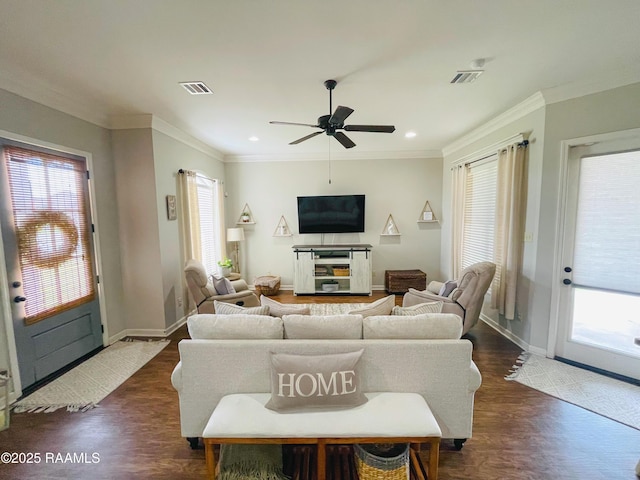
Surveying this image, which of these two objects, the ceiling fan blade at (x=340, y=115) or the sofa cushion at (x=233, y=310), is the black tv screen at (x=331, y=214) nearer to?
the ceiling fan blade at (x=340, y=115)

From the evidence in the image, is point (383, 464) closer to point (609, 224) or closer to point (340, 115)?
point (340, 115)

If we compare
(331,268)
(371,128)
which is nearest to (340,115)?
(371,128)

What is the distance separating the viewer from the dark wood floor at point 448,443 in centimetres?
170

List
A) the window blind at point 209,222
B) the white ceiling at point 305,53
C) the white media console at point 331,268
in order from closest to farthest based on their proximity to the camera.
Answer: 1. the white ceiling at point 305,53
2. the window blind at point 209,222
3. the white media console at point 331,268

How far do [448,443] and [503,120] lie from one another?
3715mm

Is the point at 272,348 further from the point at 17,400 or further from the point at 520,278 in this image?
the point at 520,278

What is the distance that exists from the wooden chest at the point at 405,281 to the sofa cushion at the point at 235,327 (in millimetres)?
3823

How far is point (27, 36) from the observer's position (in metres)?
1.86

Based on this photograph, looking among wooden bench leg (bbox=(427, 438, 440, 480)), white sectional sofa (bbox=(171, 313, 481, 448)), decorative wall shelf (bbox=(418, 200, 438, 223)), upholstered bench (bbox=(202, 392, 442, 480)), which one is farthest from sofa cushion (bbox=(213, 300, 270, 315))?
decorative wall shelf (bbox=(418, 200, 438, 223))

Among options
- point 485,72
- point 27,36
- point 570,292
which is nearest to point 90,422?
point 27,36

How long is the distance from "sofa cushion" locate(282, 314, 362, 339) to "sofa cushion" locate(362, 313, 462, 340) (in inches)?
3.3

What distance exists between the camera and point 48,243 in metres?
2.69

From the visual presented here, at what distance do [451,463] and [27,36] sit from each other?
4.08 metres

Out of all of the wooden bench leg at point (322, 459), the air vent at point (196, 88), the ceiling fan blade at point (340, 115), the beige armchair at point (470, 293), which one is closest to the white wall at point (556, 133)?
the beige armchair at point (470, 293)
